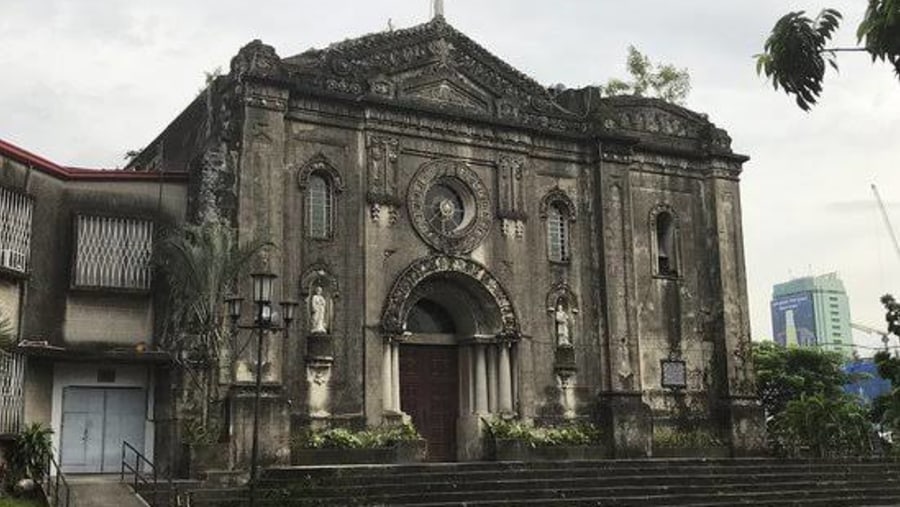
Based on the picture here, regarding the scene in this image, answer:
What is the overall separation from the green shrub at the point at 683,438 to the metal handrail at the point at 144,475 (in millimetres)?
11454

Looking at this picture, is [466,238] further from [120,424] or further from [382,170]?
Answer: [120,424]

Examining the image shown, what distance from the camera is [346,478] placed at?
56.5 feet

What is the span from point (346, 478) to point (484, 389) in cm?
597

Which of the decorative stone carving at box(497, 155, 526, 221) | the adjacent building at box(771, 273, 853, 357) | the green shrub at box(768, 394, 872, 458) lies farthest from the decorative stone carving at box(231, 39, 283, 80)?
the adjacent building at box(771, 273, 853, 357)

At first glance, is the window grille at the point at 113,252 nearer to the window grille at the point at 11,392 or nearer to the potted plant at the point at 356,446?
the window grille at the point at 11,392

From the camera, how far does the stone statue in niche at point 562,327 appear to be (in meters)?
23.5

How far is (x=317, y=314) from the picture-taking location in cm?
2058

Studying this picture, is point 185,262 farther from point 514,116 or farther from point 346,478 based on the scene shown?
point 514,116

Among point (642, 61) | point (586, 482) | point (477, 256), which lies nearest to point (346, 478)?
point (586, 482)

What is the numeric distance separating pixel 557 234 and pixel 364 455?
7.73 meters

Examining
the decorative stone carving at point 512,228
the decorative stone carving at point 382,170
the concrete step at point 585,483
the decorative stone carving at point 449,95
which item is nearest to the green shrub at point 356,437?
the concrete step at point 585,483

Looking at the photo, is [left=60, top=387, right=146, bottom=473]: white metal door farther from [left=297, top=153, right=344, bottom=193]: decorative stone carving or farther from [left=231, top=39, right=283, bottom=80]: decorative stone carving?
[left=231, top=39, right=283, bottom=80]: decorative stone carving

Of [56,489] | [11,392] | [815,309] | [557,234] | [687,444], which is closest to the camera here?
[56,489]

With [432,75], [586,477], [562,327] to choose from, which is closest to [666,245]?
[562,327]
